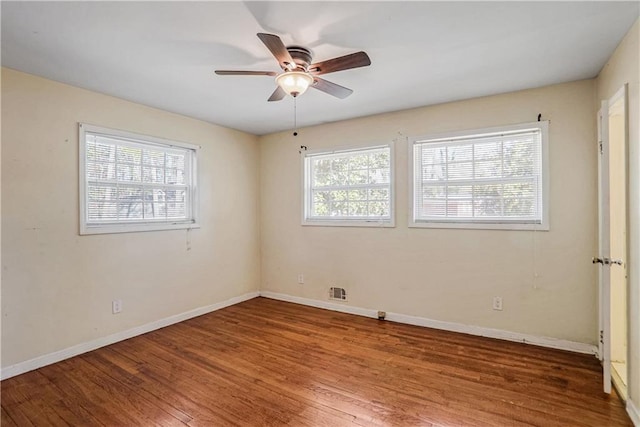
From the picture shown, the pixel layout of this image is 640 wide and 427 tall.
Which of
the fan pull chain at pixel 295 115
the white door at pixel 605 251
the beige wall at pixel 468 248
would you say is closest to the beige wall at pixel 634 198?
the white door at pixel 605 251

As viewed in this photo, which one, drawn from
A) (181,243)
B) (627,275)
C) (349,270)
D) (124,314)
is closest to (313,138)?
(349,270)

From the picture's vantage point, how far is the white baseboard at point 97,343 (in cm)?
250

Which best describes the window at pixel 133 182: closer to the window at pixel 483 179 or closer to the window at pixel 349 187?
the window at pixel 349 187

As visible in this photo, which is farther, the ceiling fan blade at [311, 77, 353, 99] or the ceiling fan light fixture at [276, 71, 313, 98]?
the ceiling fan blade at [311, 77, 353, 99]

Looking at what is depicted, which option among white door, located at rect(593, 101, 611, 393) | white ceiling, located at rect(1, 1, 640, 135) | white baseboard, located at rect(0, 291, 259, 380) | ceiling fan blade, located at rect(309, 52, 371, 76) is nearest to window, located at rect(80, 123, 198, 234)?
white ceiling, located at rect(1, 1, 640, 135)

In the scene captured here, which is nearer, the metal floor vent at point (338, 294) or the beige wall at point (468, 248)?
the beige wall at point (468, 248)

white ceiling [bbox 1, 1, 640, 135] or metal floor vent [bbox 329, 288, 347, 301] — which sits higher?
white ceiling [bbox 1, 1, 640, 135]

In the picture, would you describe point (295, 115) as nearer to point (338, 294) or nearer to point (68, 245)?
point (338, 294)

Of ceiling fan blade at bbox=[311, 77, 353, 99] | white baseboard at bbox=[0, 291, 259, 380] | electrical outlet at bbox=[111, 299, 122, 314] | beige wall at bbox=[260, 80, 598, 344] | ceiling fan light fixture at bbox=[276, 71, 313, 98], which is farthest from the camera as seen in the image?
electrical outlet at bbox=[111, 299, 122, 314]

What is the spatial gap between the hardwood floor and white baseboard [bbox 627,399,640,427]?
0.14 feet

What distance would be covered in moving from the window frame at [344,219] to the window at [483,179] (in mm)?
250

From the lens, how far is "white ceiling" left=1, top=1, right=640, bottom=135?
1.79 metres

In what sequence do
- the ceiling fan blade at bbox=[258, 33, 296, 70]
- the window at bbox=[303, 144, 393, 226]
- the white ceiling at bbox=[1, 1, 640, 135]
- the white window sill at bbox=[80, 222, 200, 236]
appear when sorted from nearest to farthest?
the ceiling fan blade at bbox=[258, 33, 296, 70] → the white ceiling at bbox=[1, 1, 640, 135] → the white window sill at bbox=[80, 222, 200, 236] → the window at bbox=[303, 144, 393, 226]

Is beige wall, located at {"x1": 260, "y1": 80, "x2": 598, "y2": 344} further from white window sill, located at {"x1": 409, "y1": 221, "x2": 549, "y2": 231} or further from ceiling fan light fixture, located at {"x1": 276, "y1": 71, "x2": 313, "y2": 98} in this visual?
ceiling fan light fixture, located at {"x1": 276, "y1": 71, "x2": 313, "y2": 98}
